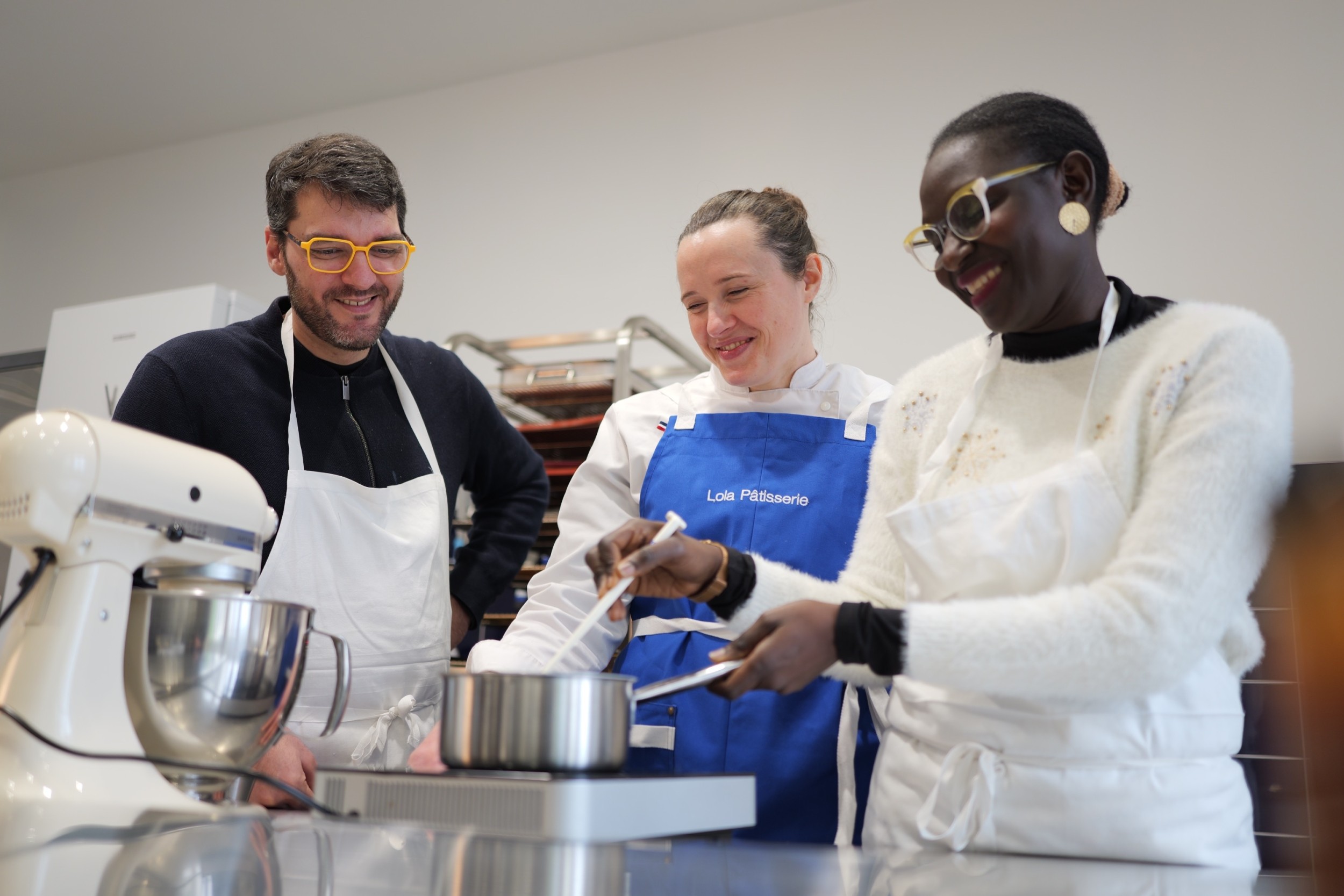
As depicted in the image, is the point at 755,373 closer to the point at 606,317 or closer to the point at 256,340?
the point at 256,340

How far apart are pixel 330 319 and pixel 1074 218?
124 cm

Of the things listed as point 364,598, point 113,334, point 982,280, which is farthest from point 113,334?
point 982,280

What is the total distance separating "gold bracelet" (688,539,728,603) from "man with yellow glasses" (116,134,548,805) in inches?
26.7

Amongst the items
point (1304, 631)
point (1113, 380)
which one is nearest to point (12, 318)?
point (1113, 380)

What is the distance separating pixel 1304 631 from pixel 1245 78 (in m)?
3.14

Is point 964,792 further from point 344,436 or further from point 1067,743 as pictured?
point 344,436

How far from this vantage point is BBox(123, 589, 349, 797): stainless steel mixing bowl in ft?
3.17

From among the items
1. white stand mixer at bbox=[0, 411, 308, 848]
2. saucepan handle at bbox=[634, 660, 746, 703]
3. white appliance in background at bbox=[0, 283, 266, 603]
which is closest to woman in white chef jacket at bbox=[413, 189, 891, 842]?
saucepan handle at bbox=[634, 660, 746, 703]

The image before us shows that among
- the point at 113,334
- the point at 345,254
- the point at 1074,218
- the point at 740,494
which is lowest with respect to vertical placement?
the point at 740,494

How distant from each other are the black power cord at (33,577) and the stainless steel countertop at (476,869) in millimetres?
259

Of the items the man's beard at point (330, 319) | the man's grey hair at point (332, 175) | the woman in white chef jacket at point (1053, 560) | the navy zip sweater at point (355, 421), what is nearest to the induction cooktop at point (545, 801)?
the woman in white chef jacket at point (1053, 560)

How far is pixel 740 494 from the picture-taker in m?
1.67

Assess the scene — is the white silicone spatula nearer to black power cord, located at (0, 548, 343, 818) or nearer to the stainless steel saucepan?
the stainless steel saucepan

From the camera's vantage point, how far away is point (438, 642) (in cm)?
184
